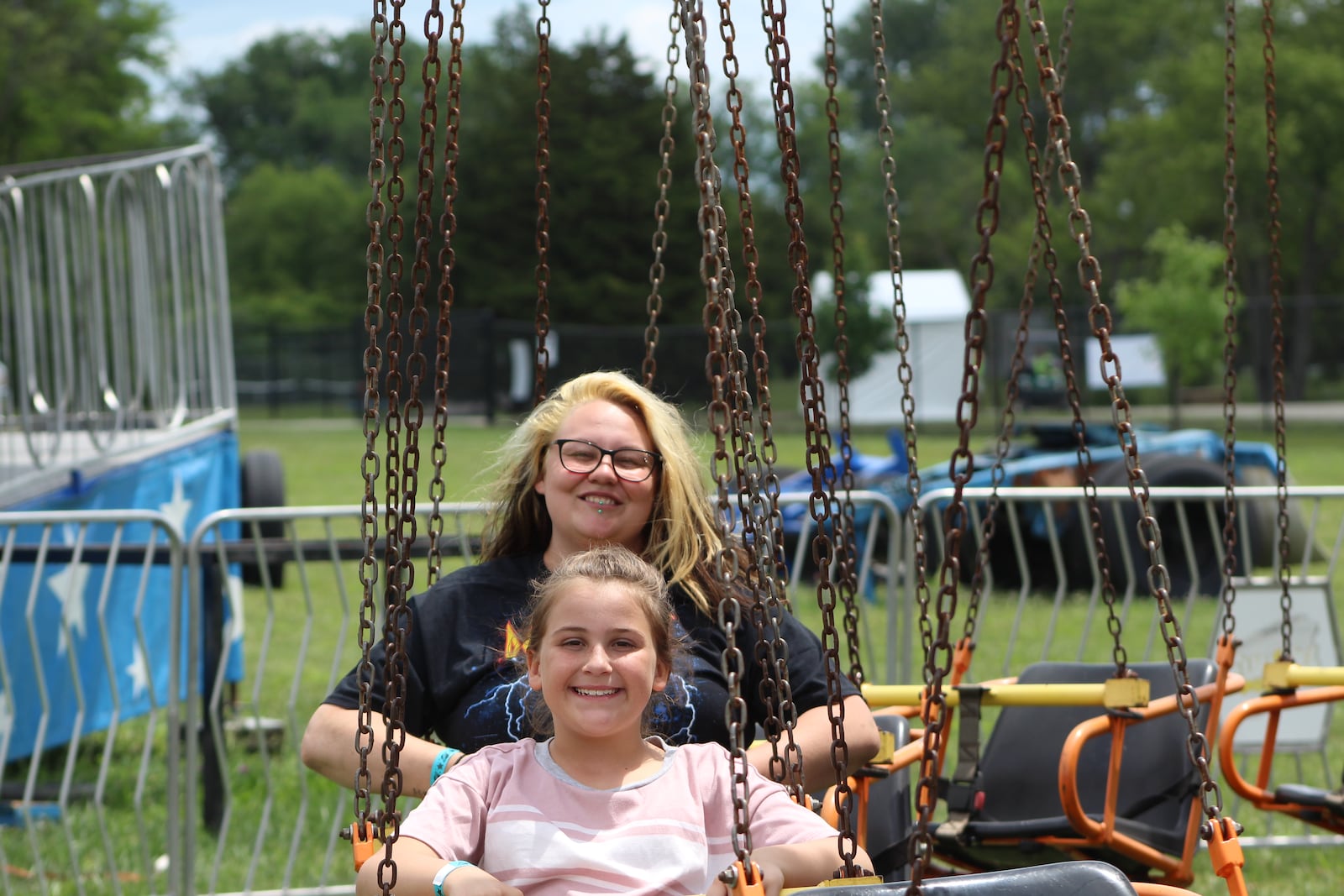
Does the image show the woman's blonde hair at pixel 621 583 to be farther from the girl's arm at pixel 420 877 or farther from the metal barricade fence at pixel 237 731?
the metal barricade fence at pixel 237 731

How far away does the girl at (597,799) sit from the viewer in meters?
2.03

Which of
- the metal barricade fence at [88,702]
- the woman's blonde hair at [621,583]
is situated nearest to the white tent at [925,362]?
the metal barricade fence at [88,702]

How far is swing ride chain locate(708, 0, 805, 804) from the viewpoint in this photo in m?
1.99

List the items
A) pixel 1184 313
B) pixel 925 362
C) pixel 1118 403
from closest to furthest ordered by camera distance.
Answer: pixel 1118 403 → pixel 1184 313 → pixel 925 362

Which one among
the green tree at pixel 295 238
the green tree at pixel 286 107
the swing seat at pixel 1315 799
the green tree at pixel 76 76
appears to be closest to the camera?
the swing seat at pixel 1315 799

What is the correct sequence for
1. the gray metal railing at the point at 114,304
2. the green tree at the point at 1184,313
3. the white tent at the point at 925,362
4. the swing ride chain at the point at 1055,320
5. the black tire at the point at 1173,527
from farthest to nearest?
the white tent at the point at 925,362 < the green tree at the point at 1184,313 < the black tire at the point at 1173,527 < the gray metal railing at the point at 114,304 < the swing ride chain at the point at 1055,320

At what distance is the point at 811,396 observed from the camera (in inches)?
90.7

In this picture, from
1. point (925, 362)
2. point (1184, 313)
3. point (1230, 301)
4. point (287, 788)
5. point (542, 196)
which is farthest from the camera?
point (925, 362)

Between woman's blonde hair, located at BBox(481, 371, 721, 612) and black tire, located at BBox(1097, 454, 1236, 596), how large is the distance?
6.11 metres

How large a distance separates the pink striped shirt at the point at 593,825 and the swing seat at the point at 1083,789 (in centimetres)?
127

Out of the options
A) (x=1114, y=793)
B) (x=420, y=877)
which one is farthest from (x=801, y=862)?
(x=1114, y=793)

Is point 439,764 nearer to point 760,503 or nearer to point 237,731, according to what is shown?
point 760,503

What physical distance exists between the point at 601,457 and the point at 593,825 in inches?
32.8

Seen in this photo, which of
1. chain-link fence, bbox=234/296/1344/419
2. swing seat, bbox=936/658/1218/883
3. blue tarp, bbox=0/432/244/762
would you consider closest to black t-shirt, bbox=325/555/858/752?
swing seat, bbox=936/658/1218/883
